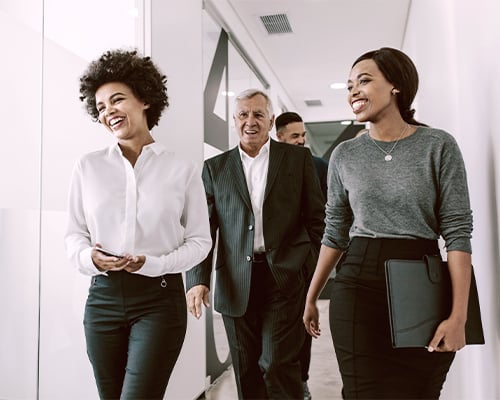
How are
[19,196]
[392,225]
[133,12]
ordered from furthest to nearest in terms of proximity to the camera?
[133,12] → [19,196] → [392,225]

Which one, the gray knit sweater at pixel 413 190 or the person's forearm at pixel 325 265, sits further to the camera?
the person's forearm at pixel 325 265

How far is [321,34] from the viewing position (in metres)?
5.11

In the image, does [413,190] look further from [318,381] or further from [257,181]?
[318,381]

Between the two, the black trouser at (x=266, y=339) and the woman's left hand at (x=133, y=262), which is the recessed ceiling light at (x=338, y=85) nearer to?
the black trouser at (x=266, y=339)

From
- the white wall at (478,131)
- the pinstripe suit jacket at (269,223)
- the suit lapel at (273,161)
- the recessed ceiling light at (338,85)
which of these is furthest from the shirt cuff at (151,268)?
the recessed ceiling light at (338,85)

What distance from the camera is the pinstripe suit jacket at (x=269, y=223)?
6.72 ft

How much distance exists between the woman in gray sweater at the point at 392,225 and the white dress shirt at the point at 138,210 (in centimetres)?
50

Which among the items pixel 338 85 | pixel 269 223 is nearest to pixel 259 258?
pixel 269 223

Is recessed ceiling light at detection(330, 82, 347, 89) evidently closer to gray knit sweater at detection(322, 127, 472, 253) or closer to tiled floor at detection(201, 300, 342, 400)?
tiled floor at detection(201, 300, 342, 400)

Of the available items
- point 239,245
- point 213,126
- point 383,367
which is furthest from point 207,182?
point 213,126

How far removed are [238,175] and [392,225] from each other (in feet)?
2.93

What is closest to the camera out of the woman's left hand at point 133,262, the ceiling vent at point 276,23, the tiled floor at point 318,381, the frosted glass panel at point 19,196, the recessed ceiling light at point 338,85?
the woman's left hand at point 133,262

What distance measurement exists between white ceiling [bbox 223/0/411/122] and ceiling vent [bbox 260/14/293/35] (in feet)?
0.15

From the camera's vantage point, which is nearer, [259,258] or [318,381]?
[259,258]
